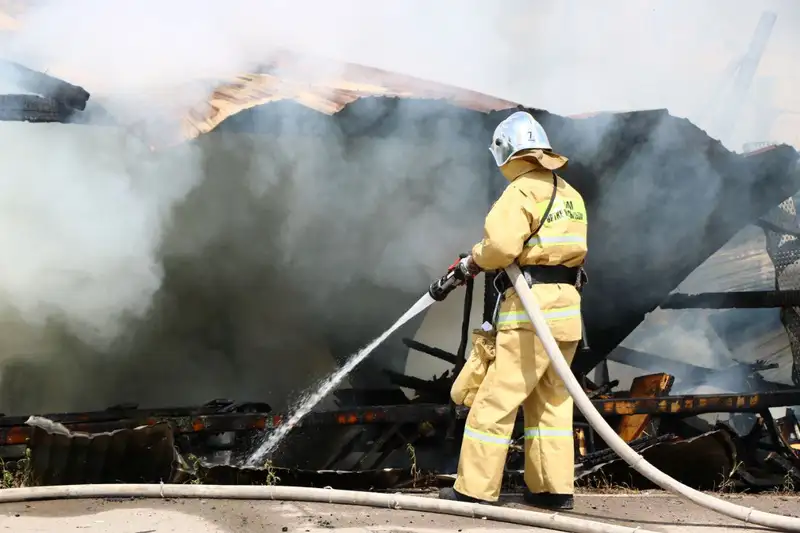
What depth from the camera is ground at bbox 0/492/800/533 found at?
259 cm

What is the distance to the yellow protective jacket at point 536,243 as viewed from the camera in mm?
3004

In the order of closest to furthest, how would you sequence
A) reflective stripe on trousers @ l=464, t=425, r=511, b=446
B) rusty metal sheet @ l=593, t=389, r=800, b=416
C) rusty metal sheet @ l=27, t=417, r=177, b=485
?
1. reflective stripe on trousers @ l=464, t=425, r=511, b=446
2. rusty metal sheet @ l=27, t=417, r=177, b=485
3. rusty metal sheet @ l=593, t=389, r=800, b=416

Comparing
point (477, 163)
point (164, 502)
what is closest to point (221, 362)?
point (477, 163)

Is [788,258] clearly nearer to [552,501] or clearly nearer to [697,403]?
[697,403]

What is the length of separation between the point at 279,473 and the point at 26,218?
69.5 inches

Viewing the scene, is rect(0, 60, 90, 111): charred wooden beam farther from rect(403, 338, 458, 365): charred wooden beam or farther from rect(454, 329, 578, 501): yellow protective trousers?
rect(403, 338, 458, 365): charred wooden beam

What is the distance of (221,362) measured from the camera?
5277mm

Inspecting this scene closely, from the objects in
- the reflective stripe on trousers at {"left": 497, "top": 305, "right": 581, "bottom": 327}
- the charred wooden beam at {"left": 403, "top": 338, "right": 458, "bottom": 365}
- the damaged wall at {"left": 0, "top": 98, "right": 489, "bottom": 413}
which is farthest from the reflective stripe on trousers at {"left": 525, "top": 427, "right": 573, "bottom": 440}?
the charred wooden beam at {"left": 403, "top": 338, "right": 458, "bottom": 365}

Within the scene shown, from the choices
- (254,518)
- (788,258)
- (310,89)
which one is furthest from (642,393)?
(254,518)

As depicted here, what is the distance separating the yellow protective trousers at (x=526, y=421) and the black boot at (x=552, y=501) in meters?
0.04

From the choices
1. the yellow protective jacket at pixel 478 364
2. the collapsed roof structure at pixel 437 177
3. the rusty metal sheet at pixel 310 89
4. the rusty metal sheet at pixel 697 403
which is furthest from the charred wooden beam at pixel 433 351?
the yellow protective jacket at pixel 478 364

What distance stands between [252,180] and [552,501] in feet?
7.75

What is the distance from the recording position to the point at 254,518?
276 cm

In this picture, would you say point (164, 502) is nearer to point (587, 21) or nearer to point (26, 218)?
point (26, 218)
